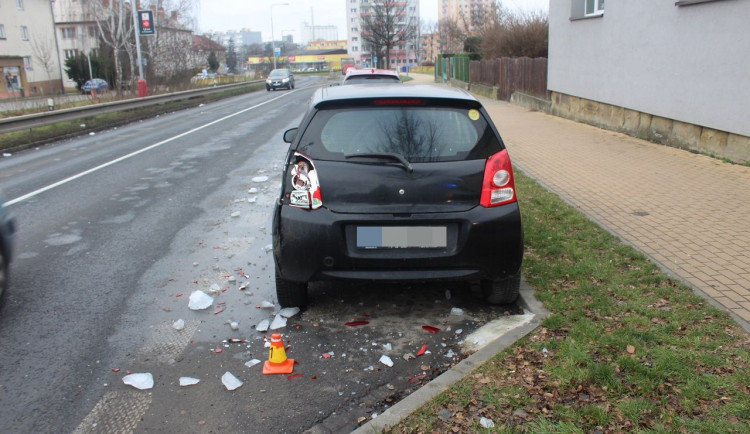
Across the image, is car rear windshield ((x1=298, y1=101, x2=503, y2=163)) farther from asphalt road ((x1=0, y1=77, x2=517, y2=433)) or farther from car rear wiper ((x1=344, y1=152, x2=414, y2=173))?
asphalt road ((x1=0, y1=77, x2=517, y2=433))

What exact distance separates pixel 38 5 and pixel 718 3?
214 ft

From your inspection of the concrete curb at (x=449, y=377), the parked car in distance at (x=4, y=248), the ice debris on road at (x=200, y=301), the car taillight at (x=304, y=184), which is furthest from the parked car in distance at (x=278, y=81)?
the concrete curb at (x=449, y=377)

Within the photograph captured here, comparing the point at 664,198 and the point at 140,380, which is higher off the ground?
the point at 664,198

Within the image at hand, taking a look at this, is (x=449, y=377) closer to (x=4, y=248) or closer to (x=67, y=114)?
(x=4, y=248)

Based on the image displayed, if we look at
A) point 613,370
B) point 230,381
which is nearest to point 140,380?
point 230,381

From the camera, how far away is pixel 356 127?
4207mm

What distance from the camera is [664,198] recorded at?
23.6 ft

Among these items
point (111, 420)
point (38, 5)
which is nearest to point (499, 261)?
point (111, 420)

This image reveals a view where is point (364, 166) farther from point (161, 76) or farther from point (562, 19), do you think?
point (161, 76)

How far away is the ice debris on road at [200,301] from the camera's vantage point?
4.62m

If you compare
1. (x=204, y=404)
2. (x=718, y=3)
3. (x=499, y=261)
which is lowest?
(x=204, y=404)

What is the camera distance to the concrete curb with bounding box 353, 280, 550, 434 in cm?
293

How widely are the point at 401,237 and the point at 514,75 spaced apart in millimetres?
21184

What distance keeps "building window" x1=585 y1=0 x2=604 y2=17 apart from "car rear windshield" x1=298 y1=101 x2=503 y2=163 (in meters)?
12.8
